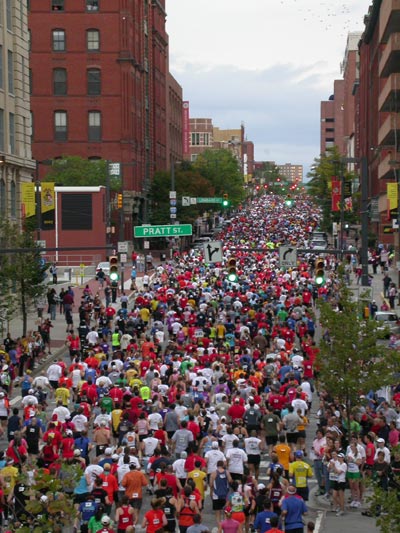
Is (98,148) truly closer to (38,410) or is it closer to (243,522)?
(38,410)

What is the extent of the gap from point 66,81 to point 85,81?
1727mm

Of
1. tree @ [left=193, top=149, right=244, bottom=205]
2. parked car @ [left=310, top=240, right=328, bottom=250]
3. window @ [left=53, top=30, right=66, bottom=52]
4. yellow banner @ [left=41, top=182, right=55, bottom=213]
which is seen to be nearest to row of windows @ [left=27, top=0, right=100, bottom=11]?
window @ [left=53, top=30, right=66, bottom=52]

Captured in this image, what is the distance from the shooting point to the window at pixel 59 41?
9506cm

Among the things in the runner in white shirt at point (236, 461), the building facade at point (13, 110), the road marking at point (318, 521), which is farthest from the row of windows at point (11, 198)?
the road marking at point (318, 521)

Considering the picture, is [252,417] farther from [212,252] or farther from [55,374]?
[212,252]

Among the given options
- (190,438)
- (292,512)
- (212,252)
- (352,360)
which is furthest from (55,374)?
(212,252)

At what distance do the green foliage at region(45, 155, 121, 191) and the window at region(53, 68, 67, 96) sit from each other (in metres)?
7.11

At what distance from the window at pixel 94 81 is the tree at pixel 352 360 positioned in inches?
2995

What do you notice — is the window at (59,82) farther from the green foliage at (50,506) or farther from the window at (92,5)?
the green foliage at (50,506)

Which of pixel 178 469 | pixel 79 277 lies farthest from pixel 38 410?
pixel 79 277

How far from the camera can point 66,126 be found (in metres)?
96.4

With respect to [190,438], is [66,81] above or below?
above

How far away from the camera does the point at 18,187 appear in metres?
53.5

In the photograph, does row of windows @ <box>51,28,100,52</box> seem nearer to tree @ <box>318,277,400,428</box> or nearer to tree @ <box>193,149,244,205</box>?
tree @ <box>193,149,244,205</box>
